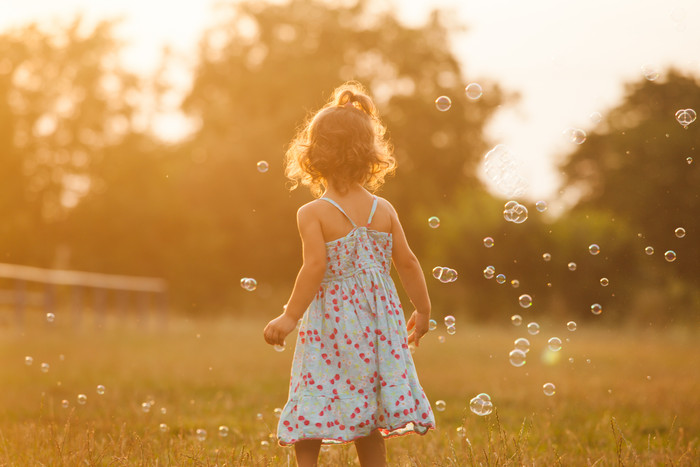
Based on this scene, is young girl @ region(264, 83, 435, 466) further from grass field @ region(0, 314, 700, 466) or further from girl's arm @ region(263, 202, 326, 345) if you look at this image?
grass field @ region(0, 314, 700, 466)

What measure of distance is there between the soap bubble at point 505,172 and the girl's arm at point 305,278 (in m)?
2.09

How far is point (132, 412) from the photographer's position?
587 cm

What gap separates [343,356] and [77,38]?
29846 millimetres

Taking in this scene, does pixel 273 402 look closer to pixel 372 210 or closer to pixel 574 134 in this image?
pixel 574 134

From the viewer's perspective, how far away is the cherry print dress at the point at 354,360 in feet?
11.2

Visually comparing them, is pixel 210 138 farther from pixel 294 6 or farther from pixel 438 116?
pixel 438 116

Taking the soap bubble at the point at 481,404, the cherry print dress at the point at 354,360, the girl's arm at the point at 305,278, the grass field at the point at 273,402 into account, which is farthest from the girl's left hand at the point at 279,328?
the soap bubble at the point at 481,404

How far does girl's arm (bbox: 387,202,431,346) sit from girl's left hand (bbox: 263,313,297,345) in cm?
51

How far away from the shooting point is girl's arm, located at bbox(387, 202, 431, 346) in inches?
145

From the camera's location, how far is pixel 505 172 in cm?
544

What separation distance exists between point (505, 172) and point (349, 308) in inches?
86.4

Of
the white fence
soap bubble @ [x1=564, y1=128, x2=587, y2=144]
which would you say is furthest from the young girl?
the white fence

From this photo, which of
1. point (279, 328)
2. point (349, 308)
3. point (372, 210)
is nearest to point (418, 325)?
point (349, 308)

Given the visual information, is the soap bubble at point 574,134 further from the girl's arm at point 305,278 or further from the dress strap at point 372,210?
the girl's arm at point 305,278
